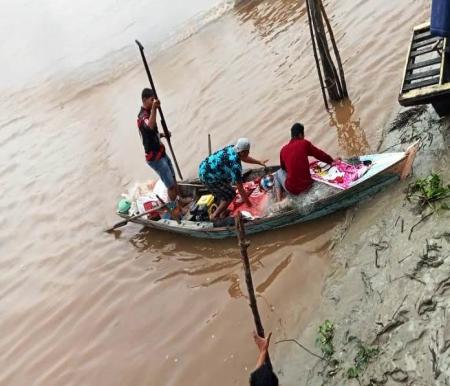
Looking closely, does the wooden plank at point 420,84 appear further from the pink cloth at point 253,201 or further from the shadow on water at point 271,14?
the shadow on water at point 271,14

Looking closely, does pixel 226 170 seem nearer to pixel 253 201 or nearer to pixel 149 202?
pixel 253 201

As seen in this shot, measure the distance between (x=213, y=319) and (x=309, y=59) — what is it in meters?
7.15

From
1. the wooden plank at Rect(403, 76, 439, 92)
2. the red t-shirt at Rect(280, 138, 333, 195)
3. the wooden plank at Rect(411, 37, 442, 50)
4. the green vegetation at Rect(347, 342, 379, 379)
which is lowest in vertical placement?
the green vegetation at Rect(347, 342, 379, 379)

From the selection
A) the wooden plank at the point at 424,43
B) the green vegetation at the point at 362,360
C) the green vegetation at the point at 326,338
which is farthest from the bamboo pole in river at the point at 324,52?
the green vegetation at the point at 362,360

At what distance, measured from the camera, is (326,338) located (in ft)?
15.6

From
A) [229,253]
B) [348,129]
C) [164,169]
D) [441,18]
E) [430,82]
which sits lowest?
[229,253]

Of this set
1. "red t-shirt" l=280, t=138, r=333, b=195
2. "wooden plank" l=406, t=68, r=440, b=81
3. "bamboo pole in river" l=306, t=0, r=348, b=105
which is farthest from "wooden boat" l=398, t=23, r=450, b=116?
"bamboo pole in river" l=306, t=0, r=348, b=105

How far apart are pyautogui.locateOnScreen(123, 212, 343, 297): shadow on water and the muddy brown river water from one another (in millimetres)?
22

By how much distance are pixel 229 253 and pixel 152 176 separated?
3.56 metres

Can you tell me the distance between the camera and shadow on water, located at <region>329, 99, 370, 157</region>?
8.10m

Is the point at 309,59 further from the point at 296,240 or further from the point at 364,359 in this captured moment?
the point at 364,359

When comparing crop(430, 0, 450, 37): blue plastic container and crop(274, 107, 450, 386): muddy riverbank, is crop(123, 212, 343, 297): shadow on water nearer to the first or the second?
crop(274, 107, 450, 386): muddy riverbank

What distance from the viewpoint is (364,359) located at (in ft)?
13.8

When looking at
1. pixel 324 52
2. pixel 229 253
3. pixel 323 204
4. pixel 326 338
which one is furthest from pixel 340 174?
pixel 324 52
